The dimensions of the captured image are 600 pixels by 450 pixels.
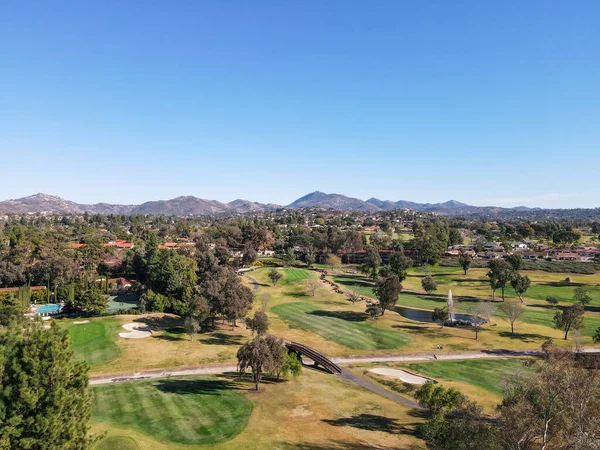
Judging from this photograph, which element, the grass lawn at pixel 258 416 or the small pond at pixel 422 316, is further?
the small pond at pixel 422 316

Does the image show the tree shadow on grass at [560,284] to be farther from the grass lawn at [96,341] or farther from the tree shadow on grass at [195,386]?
the grass lawn at [96,341]

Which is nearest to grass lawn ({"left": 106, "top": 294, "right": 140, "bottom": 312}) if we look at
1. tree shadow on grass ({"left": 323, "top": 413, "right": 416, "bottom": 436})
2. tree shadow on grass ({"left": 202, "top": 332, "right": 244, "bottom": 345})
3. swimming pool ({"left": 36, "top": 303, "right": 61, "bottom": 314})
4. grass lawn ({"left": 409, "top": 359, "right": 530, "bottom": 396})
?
swimming pool ({"left": 36, "top": 303, "right": 61, "bottom": 314})

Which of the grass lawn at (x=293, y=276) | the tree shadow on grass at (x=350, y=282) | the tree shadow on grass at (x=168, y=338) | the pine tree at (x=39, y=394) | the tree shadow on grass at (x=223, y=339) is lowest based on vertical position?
the tree shadow on grass at (x=223, y=339)

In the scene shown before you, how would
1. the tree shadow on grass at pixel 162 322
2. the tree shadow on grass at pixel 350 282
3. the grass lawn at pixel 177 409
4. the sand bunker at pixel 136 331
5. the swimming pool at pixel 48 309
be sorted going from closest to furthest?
1. the grass lawn at pixel 177 409
2. the sand bunker at pixel 136 331
3. the tree shadow on grass at pixel 162 322
4. the swimming pool at pixel 48 309
5. the tree shadow on grass at pixel 350 282

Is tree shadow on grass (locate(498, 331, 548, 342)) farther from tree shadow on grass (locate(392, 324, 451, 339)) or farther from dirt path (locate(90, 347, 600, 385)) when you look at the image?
tree shadow on grass (locate(392, 324, 451, 339))

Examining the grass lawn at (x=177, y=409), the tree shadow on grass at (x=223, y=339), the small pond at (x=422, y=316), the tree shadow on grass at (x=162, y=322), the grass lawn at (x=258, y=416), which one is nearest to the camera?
the grass lawn at (x=258, y=416)

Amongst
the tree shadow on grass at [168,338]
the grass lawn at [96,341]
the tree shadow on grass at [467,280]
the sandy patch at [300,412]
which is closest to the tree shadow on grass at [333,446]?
Answer: the sandy patch at [300,412]

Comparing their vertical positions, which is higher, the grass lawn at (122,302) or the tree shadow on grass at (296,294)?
the tree shadow on grass at (296,294)
